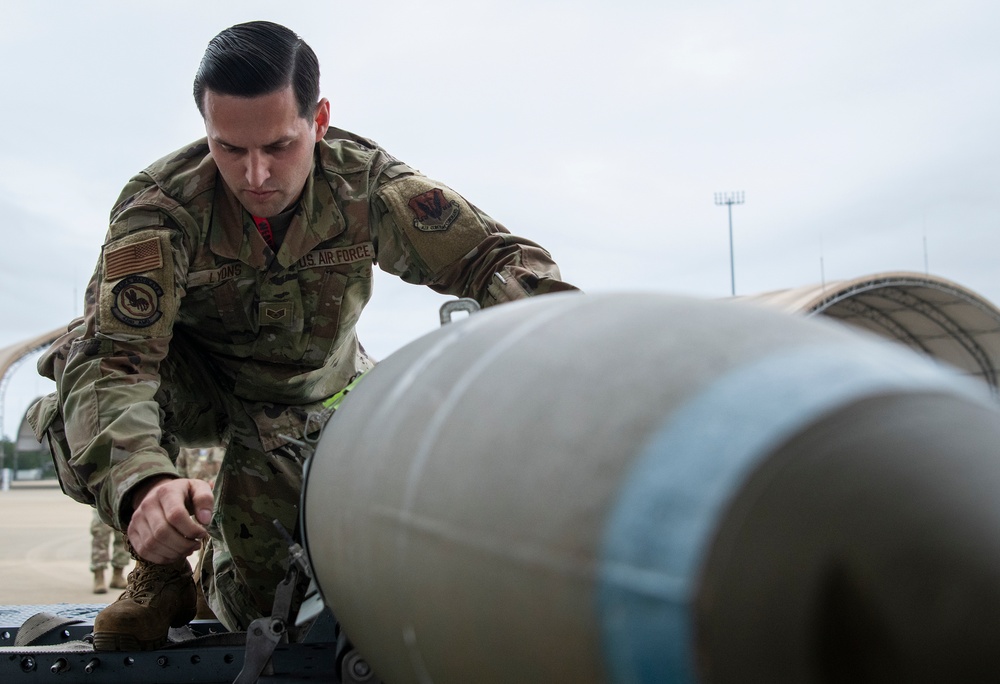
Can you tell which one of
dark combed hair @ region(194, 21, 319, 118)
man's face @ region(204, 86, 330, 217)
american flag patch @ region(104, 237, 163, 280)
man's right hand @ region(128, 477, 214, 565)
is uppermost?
dark combed hair @ region(194, 21, 319, 118)

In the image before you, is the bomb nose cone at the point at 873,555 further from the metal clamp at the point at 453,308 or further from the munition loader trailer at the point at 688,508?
the metal clamp at the point at 453,308

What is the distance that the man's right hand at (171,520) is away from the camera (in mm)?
1400

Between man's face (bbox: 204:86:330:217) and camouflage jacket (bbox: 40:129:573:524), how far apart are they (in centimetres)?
16

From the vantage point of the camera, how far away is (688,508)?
651 mm

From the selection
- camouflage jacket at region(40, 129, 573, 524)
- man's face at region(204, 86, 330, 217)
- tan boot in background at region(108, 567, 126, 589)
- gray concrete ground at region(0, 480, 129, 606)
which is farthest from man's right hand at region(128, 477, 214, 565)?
tan boot in background at region(108, 567, 126, 589)

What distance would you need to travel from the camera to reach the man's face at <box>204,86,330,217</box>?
6.73 ft

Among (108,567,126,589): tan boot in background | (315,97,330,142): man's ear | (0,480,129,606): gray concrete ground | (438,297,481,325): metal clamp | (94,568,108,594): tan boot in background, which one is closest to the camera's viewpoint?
(438,297,481,325): metal clamp

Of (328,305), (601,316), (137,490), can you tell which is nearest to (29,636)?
(137,490)

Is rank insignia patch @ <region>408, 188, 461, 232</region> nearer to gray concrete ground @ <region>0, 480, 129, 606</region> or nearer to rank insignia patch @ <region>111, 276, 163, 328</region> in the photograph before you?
rank insignia patch @ <region>111, 276, 163, 328</region>

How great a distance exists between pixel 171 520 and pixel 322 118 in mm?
1317

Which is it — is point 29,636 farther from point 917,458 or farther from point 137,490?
point 917,458

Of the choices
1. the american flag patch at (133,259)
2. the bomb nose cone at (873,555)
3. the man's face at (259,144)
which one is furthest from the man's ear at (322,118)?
the bomb nose cone at (873,555)

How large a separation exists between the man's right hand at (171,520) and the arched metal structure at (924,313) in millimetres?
10922

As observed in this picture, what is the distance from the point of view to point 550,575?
694 mm
